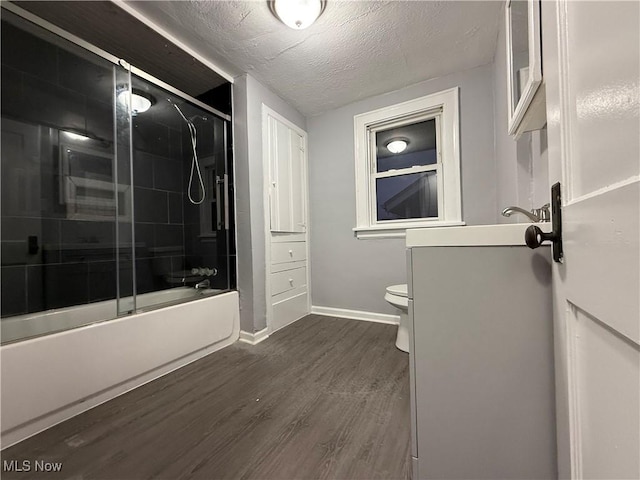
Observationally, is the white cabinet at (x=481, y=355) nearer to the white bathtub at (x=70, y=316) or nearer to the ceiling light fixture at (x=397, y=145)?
the white bathtub at (x=70, y=316)

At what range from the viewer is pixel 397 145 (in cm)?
249

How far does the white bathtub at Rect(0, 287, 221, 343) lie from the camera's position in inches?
55.9

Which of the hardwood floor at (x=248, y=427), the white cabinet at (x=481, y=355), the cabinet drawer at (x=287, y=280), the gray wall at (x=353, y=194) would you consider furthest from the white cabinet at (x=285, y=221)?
the white cabinet at (x=481, y=355)

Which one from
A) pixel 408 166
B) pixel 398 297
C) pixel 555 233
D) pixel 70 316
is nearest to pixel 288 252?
pixel 398 297

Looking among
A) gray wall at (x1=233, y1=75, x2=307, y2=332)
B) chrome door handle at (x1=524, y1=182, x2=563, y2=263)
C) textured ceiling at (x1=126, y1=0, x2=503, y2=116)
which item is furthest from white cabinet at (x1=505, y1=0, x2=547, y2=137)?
gray wall at (x1=233, y1=75, x2=307, y2=332)

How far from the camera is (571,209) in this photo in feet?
1.42

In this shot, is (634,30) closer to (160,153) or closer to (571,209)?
(571,209)

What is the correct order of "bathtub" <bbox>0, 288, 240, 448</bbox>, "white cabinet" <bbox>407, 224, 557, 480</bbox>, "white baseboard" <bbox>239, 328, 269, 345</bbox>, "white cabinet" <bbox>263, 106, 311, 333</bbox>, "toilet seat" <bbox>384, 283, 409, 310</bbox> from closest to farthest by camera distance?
"white cabinet" <bbox>407, 224, 557, 480</bbox>
"bathtub" <bbox>0, 288, 240, 448</bbox>
"toilet seat" <bbox>384, 283, 409, 310</bbox>
"white baseboard" <bbox>239, 328, 269, 345</bbox>
"white cabinet" <bbox>263, 106, 311, 333</bbox>

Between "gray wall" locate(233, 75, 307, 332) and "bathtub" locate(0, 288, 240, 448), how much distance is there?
0.21 metres

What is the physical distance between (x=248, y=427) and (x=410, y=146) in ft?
8.18

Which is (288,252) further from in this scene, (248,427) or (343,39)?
(343,39)

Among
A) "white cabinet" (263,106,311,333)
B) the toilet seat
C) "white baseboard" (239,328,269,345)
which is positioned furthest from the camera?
"white cabinet" (263,106,311,333)

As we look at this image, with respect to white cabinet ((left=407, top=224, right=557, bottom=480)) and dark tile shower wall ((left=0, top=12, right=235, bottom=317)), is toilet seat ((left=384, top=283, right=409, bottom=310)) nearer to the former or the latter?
white cabinet ((left=407, top=224, right=557, bottom=480))

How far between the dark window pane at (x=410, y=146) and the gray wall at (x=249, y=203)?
3.99 feet
